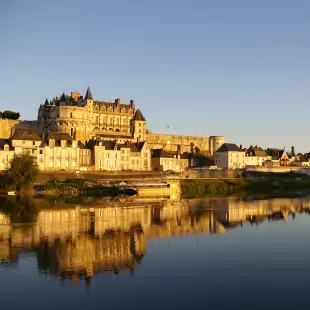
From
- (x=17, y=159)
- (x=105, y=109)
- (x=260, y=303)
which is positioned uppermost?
(x=105, y=109)

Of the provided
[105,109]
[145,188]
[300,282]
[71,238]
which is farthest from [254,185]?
[300,282]

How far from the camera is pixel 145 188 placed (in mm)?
65625

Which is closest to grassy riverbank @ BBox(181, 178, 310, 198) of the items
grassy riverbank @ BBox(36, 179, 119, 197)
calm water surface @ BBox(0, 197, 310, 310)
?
grassy riverbank @ BBox(36, 179, 119, 197)

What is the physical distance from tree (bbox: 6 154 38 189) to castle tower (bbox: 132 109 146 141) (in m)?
42.0

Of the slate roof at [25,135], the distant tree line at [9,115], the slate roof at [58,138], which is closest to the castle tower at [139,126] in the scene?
the distant tree line at [9,115]

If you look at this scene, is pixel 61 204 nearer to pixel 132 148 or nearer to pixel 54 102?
pixel 132 148

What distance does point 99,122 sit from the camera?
9650 cm

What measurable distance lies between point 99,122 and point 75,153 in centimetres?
2193

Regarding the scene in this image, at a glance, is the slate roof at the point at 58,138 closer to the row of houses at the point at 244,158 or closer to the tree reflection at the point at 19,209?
the tree reflection at the point at 19,209

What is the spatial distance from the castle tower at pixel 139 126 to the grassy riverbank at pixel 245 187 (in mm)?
26760

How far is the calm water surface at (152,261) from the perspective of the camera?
56.0 feet

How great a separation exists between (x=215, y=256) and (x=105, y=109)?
252ft

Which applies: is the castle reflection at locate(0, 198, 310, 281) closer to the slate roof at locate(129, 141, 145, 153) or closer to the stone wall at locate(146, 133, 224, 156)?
the slate roof at locate(129, 141, 145, 153)

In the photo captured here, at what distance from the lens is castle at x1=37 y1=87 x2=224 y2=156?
3474 inches
